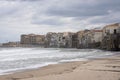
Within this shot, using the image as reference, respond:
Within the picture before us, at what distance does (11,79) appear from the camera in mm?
12586

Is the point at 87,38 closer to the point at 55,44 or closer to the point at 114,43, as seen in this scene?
the point at 55,44

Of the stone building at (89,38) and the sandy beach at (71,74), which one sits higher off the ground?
the stone building at (89,38)

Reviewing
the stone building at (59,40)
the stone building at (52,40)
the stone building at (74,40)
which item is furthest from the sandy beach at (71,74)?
the stone building at (52,40)

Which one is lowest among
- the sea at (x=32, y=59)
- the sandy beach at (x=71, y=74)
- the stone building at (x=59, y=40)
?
the sea at (x=32, y=59)

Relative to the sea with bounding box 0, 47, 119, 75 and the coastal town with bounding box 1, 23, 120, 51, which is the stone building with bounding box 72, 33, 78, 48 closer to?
the coastal town with bounding box 1, 23, 120, 51

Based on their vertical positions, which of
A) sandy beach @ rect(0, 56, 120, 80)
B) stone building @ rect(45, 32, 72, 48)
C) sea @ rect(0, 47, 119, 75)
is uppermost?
stone building @ rect(45, 32, 72, 48)

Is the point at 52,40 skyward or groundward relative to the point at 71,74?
skyward

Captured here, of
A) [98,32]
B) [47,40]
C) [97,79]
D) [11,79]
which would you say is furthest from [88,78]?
[47,40]

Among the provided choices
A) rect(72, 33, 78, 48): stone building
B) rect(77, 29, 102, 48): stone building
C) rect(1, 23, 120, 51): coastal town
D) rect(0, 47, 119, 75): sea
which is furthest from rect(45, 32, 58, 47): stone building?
rect(0, 47, 119, 75): sea

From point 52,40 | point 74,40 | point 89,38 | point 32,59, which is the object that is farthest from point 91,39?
point 32,59

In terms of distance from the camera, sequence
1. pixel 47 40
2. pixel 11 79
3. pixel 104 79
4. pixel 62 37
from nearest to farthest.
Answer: pixel 104 79 → pixel 11 79 → pixel 62 37 → pixel 47 40

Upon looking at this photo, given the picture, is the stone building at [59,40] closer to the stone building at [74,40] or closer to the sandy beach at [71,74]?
the stone building at [74,40]

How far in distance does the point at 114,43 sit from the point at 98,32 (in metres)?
51.7

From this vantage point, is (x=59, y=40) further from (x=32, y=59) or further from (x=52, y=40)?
(x=32, y=59)
